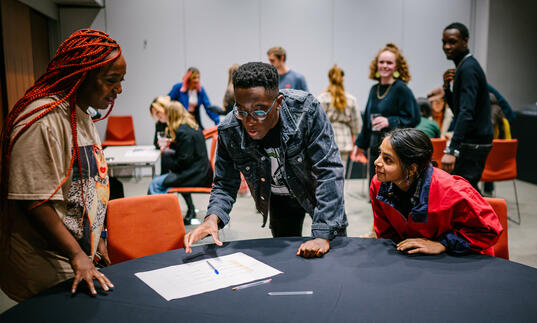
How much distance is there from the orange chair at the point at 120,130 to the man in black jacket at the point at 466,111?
17.3 feet

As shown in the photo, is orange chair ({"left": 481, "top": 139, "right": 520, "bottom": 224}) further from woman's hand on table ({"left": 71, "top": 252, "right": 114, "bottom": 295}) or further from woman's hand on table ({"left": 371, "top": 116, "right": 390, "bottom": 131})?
woman's hand on table ({"left": 71, "top": 252, "right": 114, "bottom": 295})

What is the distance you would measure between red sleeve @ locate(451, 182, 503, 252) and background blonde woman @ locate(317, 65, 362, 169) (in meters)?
3.47

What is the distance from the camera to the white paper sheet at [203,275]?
136 centimetres

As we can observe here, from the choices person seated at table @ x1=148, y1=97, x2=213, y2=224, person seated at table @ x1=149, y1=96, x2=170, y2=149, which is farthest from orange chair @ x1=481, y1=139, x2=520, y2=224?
person seated at table @ x1=149, y1=96, x2=170, y2=149

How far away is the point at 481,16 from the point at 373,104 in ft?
17.4

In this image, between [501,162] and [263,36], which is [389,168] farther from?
[263,36]

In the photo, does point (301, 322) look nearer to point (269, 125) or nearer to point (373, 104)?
point (269, 125)

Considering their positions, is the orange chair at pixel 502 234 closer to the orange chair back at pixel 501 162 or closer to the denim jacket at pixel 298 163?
the denim jacket at pixel 298 163

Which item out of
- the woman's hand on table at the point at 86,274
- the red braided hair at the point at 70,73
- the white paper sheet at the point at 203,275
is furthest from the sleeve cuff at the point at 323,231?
the red braided hair at the point at 70,73

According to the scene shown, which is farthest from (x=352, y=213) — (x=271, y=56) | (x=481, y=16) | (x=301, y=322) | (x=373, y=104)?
(x=481, y=16)

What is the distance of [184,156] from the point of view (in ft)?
12.6

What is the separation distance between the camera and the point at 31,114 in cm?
129

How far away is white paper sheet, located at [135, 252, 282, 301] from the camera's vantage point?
4.45 ft

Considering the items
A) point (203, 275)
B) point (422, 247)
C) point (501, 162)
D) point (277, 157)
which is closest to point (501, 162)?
point (501, 162)
